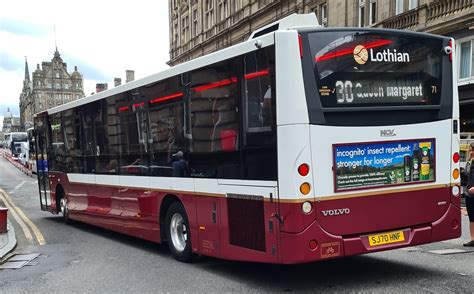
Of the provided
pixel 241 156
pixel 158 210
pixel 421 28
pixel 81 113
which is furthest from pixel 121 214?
pixel 421 28

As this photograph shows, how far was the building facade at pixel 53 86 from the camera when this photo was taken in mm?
152875

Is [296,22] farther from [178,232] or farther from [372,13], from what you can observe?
[372,13]

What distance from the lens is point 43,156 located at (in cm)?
1454

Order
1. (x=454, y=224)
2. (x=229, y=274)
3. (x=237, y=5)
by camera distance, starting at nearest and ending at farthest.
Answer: (x=454, y=224)
(x=229, y=274)
(x=237, y=5)

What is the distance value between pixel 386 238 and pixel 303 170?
55.0 inches

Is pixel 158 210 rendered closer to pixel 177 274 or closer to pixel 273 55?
pixel 177 274

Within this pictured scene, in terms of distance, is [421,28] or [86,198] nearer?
[86,198]

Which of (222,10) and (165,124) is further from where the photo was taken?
(222,10)

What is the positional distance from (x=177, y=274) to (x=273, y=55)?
3368mm

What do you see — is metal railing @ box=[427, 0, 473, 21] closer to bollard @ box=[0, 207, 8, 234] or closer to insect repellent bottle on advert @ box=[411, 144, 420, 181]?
insect repellent bottle on advert @ box=[411, 144, 420, 181]

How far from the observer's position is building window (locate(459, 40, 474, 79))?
19547 millimetres

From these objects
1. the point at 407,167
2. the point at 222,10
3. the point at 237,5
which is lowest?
the point at 407,167

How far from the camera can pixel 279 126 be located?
18.5ft

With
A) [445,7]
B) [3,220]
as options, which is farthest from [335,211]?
[445,7]
